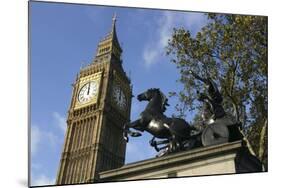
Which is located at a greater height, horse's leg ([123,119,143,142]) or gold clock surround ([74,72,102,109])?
gold clock surround ([74,72,102,109])

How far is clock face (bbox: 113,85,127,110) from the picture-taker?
8515mm

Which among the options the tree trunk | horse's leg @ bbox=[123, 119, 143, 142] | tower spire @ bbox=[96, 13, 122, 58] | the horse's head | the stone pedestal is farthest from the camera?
the tree trunk

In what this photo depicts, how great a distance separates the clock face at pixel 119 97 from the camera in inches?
335

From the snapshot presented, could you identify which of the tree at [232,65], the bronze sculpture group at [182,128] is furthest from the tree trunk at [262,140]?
the bronze sculpture group at [182,128]

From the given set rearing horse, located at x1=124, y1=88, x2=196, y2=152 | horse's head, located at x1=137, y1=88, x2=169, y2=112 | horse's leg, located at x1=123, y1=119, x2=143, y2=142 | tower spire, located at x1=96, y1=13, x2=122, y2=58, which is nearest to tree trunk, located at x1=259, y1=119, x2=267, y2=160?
rearing horse, located at x1=124, y1=88, x2=196, y2=152

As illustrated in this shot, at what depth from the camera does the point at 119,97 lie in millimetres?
8805

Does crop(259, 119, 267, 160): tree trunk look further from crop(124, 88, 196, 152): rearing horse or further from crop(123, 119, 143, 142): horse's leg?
crop(123, 119, 143, 142): horse's leg

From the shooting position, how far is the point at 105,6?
7145 millimetres

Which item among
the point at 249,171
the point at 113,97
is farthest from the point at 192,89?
the point at 249,171

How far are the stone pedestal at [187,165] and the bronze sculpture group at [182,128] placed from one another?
11.3 inches

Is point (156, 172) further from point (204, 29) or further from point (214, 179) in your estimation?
point (204, 29)

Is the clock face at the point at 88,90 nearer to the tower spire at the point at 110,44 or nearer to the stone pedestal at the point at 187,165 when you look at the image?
the tower spire at the point at 110,44

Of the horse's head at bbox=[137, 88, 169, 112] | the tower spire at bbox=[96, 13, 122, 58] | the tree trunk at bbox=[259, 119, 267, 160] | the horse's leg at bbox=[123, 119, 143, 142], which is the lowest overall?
the horse's leg at bbox=[123, 119, 143, 142]

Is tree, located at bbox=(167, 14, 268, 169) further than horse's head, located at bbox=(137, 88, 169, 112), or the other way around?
tree, located at bbox=(167, 14, 268, 169)
